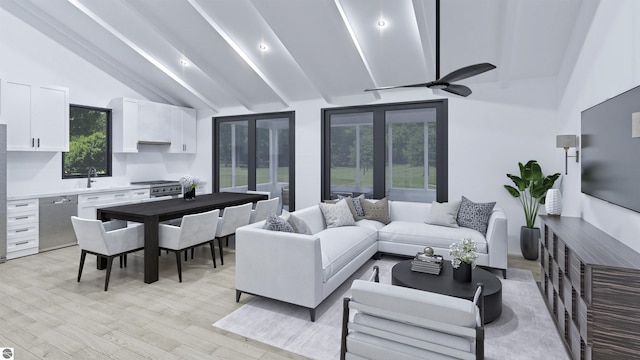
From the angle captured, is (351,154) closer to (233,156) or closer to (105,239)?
(233,156)

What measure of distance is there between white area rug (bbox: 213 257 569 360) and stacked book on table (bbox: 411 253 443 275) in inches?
24.9

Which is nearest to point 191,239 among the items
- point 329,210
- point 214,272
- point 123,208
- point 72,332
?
point 214,272

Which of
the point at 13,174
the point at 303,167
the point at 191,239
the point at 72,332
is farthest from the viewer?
the point at 303,167

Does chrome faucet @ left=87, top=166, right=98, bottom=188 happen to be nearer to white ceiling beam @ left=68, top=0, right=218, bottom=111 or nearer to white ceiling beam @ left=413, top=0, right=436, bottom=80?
white ceiling beam @ left=68, top=0, right=218, bottom=111

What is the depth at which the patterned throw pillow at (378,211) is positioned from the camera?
5.08 metres

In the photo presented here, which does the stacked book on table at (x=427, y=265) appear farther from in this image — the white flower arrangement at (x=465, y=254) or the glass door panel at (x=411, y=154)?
the glass door panel at (x=411, y=154)

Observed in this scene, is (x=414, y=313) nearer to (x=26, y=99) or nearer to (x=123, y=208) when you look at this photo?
(x=123, y=208)

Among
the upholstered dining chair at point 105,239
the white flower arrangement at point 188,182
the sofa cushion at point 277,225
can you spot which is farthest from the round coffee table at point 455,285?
the white flower arrangement at point 188,182

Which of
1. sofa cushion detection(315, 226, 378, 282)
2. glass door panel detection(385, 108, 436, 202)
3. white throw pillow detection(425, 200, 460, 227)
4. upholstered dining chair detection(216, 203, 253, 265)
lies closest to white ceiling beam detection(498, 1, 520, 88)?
glass door panel detection(385, 108, 436, 202)

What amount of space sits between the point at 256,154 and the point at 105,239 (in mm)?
4087

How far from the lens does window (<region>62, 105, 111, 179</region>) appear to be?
5.94m

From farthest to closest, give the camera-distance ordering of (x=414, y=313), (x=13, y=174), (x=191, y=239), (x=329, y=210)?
1. (x=13, y=174)
2. (x=329, y=210)
3. (x=191, y=239)
4. (x=414, y=313)

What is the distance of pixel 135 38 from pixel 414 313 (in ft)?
19.7

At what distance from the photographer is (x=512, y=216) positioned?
5055 mm
